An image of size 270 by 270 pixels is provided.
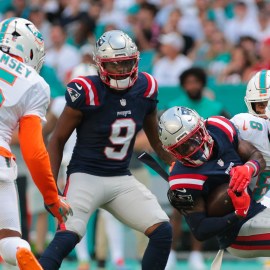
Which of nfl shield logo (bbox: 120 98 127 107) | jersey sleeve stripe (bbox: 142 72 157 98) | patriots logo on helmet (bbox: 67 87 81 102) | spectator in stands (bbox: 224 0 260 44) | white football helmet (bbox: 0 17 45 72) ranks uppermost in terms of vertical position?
white football helmet (bbox: 0 17 45 72)

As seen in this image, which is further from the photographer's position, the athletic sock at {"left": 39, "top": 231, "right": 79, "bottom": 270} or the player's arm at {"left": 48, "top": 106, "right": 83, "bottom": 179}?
the player's arm at {"left": 48, "top": 106, "right": 83, "bottom": 179}

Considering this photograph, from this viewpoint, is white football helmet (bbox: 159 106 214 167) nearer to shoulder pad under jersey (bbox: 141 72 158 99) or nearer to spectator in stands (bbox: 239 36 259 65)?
shoulder pad under jersey (bbox: 141 72 158 99)

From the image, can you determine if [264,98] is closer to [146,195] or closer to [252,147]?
[252,147]

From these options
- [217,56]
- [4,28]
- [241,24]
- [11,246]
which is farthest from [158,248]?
[241,24]

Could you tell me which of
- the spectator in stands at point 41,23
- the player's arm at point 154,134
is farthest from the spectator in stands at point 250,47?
the player's arm at point 154,134

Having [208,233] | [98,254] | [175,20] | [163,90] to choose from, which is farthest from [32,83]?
[175,20]

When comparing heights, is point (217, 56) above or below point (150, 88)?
below

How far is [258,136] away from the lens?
6.18 m

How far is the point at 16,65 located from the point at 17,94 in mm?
205

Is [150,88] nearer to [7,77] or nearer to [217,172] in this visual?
[217,172]

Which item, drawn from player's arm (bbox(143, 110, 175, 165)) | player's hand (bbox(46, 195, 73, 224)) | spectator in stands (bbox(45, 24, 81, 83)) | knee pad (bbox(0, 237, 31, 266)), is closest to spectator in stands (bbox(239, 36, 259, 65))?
spectator in stands (bbox(45, 24, 81, 83))

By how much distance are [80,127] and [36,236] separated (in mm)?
3251

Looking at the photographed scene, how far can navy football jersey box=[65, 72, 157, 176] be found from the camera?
6398 mm

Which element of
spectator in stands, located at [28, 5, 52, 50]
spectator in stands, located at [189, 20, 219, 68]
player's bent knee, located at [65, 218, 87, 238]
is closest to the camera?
player's bent knee, located at [65, 218, 87, 238]
